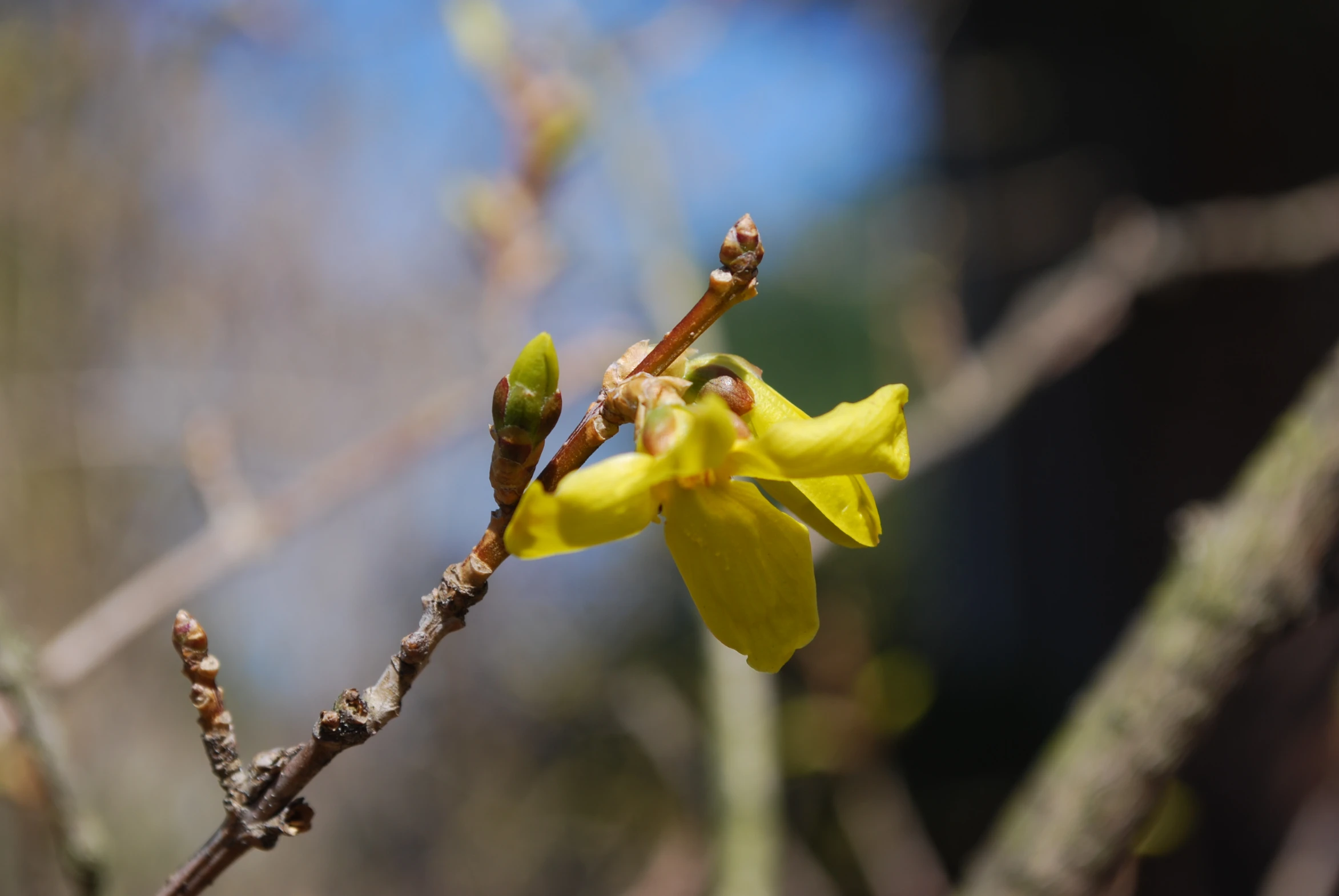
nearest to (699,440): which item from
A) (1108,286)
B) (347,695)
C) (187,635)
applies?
(347,695)

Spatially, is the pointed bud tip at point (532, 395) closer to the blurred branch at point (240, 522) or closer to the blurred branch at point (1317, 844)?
the blurred branch at point (240, 522)

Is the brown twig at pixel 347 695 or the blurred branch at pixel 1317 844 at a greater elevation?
the brown twig at pixel 347 695

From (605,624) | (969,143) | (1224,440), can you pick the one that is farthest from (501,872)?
(969,143)

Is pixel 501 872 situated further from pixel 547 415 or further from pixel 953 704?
pixel 547 415

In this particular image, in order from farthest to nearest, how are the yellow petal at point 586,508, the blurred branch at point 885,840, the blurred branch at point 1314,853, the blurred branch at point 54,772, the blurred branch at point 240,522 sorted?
the blurred branch at point 885,840 < the blurred branch at point 1314,853 < the blurred branch at point 240,522 < the blurred branch at point 54,772 < the yellow petal at point 586,508

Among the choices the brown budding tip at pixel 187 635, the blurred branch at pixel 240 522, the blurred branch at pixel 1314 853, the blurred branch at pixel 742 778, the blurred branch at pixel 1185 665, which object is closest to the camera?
the brown budding tip at pixel 187 635

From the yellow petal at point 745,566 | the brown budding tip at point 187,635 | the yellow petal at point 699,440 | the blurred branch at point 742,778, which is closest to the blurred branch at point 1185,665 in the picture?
the blurred branch at point 742,778

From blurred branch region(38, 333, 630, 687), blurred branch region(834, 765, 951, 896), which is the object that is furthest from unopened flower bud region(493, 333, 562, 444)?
blurred branch region(834, 765, 951, 896)
